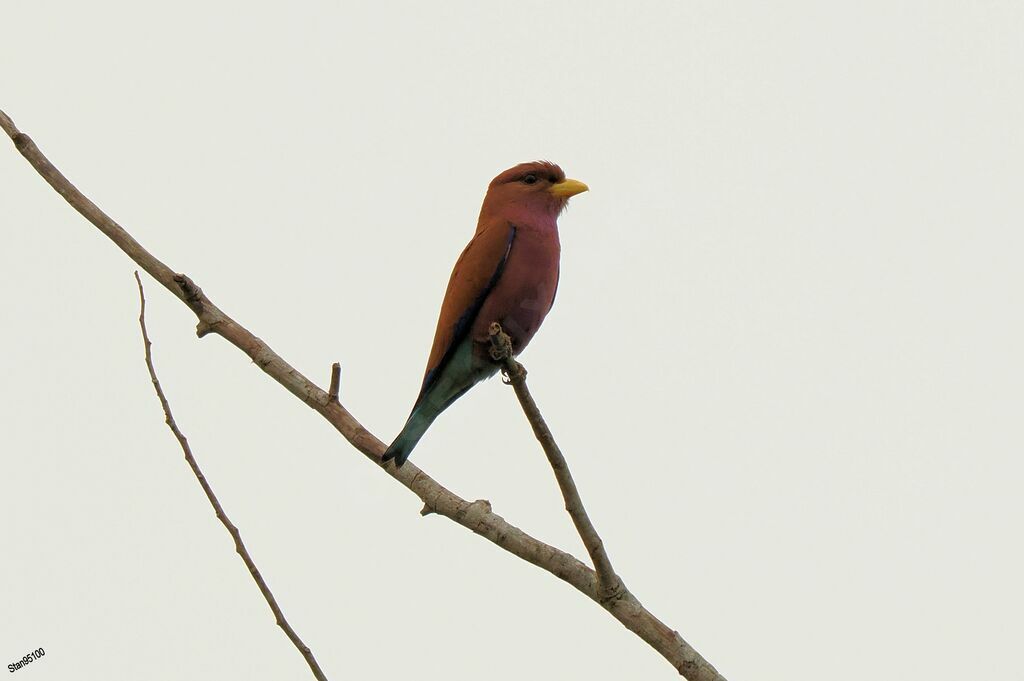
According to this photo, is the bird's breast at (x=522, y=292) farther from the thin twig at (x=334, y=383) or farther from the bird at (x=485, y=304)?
the thin twig at (x=334, y=383)

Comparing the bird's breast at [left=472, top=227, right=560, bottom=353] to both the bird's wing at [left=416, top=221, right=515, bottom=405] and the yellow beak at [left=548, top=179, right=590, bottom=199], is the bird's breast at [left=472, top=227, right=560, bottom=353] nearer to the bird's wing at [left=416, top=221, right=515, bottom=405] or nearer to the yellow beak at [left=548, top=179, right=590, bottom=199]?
the bird's wing at [left=416, top=221, right=515, bottom=405]

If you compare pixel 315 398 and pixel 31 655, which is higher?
pixel 315 398

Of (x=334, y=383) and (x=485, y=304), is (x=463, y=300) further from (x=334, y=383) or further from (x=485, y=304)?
(x=334, y=383)

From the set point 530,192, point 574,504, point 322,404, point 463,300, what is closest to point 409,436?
point 322,404

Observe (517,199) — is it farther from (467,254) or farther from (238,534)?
(238,534)

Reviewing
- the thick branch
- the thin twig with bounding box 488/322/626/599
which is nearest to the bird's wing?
the thick branch

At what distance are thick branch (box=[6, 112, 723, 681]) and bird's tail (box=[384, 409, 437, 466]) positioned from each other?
0.10 metres

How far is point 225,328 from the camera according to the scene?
588 cm

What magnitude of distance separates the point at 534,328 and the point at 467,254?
2.21ft

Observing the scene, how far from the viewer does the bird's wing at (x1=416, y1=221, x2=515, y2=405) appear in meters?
7.04

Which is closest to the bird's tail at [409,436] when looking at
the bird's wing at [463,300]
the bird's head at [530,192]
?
the bird's wing at [463,300]

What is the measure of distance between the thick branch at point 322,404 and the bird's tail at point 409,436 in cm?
10

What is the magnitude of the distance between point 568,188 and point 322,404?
2.96 m

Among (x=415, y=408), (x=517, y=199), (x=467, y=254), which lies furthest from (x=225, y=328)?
(x=517, y=199)
